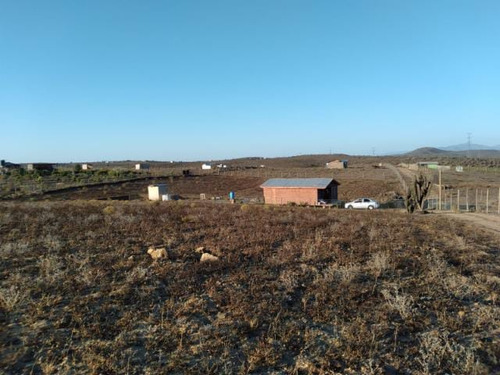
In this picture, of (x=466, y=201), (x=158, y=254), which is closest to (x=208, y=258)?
(x=158, y=254)

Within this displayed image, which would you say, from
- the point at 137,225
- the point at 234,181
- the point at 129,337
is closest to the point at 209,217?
the point at 137,225

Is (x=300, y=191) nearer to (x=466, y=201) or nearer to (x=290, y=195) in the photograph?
(x=290, y=195)

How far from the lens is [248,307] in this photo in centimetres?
716

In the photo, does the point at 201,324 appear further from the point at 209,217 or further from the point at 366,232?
the point at 209,217

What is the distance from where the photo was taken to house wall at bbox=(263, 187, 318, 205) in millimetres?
41725

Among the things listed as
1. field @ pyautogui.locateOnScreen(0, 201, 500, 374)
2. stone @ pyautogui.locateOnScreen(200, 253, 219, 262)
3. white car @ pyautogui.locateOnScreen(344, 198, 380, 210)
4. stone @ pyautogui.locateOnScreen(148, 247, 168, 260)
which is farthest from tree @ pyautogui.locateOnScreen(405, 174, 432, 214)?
stone @ pyautogui.locateOnScreen(148, 247, 168, 260)

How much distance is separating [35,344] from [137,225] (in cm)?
1007

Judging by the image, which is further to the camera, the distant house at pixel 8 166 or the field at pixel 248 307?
the distant house at pixel 8 166

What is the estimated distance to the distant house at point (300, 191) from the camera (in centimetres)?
4153

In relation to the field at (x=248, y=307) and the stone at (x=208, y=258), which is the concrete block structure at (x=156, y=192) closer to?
the field at (x=248, y=307)

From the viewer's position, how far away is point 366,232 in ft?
49.2

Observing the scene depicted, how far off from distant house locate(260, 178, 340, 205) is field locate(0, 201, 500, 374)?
2853 cm

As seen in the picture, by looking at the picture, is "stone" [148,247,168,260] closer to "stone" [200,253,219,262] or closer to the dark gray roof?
"stone" [200,253,219,262]

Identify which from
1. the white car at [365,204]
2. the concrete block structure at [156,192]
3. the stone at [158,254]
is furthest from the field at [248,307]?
the concrete block structure at [156,192]
